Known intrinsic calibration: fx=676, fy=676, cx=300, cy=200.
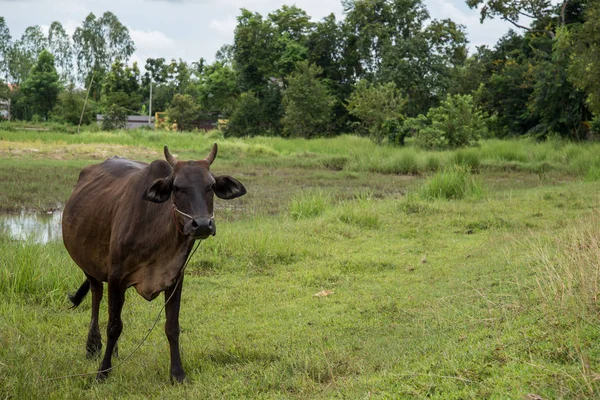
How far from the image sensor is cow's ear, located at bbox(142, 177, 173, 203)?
421 cm

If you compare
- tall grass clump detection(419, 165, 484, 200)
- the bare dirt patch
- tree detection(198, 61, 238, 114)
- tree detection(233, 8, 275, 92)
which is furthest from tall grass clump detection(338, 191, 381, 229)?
tree detection(198, 61, 238, 114)

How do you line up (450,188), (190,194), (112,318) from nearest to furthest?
(190,194) → (112,318) → (450,188)

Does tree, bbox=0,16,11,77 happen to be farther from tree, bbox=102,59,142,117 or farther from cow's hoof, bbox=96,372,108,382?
cow's hoof, bbox=96,372,108,382

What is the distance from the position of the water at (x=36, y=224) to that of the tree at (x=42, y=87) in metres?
36.5

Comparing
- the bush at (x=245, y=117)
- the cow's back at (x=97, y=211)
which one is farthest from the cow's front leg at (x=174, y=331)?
the bush at (x=245, y=117)

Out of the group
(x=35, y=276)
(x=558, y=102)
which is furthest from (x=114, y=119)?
(x=35, y=276)

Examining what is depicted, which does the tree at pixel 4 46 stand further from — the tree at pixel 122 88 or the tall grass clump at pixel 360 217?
the tall grass clump at pixel 360 217

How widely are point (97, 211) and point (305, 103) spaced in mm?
32285

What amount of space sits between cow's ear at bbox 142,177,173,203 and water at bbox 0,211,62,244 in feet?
17.9

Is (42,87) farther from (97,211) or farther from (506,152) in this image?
(97,211)

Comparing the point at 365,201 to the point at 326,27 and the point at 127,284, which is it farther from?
the point at 326,27

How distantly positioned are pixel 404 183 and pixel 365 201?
6485 mm

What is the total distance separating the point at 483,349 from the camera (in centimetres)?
382

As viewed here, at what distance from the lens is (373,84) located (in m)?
37.9
